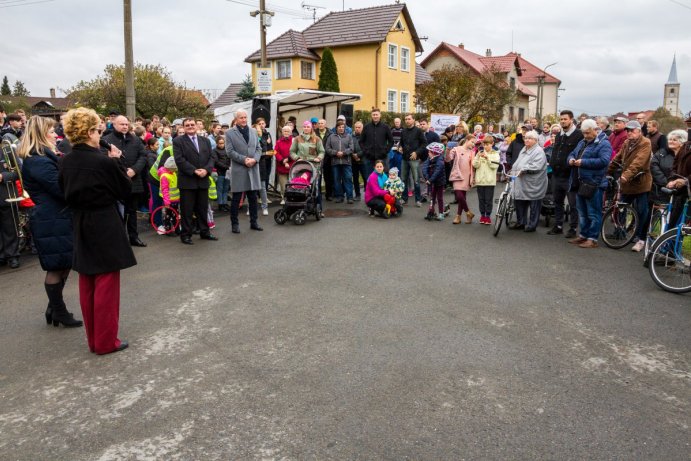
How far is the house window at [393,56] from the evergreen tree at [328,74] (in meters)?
4.48

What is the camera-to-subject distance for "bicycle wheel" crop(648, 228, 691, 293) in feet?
22.5

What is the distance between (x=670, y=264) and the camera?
285 inches

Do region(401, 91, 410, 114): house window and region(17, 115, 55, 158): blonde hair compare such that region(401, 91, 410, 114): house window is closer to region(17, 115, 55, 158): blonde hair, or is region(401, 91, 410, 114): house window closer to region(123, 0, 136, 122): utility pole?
region(123, 0, 136, 122): utility pole

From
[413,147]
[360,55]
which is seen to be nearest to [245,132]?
[413,147]

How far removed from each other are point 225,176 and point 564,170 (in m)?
7.51

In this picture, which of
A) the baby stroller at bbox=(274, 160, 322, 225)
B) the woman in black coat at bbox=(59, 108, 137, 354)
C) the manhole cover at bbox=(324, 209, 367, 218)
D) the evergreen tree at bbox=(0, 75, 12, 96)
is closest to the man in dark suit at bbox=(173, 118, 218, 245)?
the baby stroller at bbox=(274, 160, 322, 225)

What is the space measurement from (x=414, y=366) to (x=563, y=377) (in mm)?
1194

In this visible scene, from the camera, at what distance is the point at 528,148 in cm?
1057

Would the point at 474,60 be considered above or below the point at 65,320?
above

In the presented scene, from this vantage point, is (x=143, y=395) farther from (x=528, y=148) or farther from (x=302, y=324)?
(x=528, y=148)

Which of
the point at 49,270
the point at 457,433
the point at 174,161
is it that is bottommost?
the point at 457,433

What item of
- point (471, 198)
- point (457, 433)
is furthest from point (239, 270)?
point (471, 198)

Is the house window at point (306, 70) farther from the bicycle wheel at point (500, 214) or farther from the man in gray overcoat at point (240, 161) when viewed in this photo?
the bicycle wheel at point (500, 214)

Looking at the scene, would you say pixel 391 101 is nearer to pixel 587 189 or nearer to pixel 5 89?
pixel 587 189
